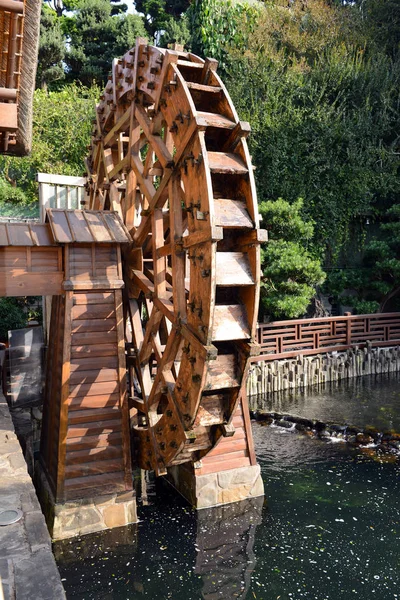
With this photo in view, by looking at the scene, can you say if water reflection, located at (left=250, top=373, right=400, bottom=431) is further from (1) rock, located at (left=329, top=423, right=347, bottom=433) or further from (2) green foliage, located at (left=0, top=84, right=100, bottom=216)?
(2) green foliage, located at (left=0, top=84, right=100, bottom=216)

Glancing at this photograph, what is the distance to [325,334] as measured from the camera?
545 inches

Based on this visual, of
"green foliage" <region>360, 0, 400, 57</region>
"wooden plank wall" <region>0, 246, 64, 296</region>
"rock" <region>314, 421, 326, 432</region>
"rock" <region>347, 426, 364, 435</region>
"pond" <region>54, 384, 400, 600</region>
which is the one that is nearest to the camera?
"pond" <region>54, 384, 400, 600</region>

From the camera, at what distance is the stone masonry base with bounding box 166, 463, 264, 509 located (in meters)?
6.30

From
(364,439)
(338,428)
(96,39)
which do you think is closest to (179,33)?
(96,39)

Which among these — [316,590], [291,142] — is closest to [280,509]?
[316,590]

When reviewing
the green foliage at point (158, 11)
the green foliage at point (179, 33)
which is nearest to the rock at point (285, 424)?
the green foliage at point (179, 33)

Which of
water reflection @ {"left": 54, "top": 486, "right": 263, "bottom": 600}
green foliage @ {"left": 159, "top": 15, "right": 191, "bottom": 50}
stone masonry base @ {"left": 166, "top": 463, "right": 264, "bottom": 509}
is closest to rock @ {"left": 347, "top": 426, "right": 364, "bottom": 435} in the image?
stone masonry base @ {"left": 166, "top": 463, "right": 264, "bottom": 509}

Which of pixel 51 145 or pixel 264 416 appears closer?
pixel 264 416

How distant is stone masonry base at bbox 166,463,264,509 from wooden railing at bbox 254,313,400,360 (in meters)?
5.83

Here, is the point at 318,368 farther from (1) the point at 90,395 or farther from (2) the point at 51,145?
(2) the point at 51,145

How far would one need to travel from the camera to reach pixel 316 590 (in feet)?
15.9

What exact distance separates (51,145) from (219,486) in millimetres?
13906

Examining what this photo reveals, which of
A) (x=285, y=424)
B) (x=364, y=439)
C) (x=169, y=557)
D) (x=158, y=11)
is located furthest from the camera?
(x=158, y=11)

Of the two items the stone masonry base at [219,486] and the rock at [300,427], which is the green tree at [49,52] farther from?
the stone masonry base at [219,486]
